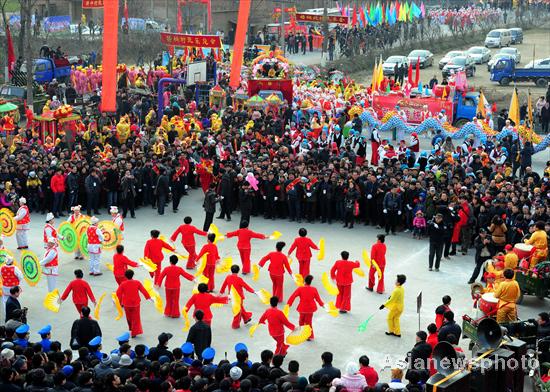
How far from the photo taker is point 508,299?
49.3ft

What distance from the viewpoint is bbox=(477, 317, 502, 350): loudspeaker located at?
11250mm

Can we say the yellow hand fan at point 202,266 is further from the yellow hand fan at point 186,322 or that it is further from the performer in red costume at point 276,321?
the performer in red costume at point 276,321

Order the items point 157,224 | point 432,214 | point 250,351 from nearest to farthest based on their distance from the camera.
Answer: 1. point 250,351
2. point 432,214
3. point 157,224

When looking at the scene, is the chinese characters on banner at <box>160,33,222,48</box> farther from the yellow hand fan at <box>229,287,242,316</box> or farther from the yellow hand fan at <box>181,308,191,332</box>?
the yellow hand fan at <box>229,287,242,316</box>

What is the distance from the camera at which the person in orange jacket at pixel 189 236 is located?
59.1 feet

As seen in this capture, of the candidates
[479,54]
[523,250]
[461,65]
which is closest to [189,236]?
[523,250]

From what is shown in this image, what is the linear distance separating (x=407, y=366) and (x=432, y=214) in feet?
24.6

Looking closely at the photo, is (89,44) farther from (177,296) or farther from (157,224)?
(177,296)

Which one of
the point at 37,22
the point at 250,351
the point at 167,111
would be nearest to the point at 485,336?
the point at 250,351

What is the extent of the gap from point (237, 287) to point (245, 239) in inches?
106

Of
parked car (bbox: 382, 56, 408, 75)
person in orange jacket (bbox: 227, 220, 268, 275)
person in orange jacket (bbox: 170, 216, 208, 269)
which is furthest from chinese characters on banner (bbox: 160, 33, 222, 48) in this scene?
person in orange jacket (bbox: 227, 220, 268, 275)

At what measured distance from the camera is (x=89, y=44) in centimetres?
5391

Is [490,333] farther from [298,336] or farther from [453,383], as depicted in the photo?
[298,336]

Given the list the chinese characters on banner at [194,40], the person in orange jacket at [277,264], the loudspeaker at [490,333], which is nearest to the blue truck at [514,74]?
the chinese characters on banner at [194,40]
